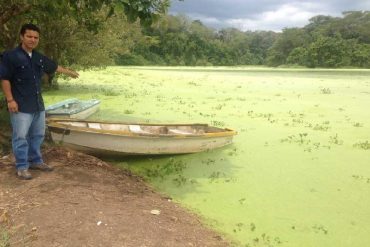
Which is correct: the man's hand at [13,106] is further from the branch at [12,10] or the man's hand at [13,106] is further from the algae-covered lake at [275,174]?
the branch at [12,10]

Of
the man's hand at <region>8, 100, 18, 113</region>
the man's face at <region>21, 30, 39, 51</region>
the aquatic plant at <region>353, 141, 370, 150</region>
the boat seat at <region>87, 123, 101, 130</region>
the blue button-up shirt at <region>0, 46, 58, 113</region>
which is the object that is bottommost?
the aquatic plant at <region>353, 141, 370, 150</region>

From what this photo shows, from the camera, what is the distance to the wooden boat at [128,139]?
6219 millimetres

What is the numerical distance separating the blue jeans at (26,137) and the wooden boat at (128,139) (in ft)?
3.34

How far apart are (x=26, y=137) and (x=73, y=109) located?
3.97m

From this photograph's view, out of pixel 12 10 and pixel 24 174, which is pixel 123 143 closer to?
pixel 24 174

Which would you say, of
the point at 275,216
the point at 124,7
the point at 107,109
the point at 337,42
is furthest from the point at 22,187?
the point at 337,42

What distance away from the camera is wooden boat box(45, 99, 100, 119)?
8493 mm

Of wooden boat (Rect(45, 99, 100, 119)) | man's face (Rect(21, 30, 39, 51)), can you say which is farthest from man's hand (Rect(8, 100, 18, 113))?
wooden boat (Rect(45, 99, 100, 119))

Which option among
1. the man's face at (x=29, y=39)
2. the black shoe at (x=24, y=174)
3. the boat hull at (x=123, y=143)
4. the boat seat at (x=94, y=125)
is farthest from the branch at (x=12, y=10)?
the black shoe at (x=24, y=174)

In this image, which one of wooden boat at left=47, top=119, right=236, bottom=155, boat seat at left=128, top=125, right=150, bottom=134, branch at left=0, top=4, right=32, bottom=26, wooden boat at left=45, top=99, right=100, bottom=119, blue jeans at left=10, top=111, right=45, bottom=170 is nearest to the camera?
blue jeans at left=10, top=111, right=45, bottom=170

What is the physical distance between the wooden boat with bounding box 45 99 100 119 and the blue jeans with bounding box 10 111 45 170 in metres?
3.03

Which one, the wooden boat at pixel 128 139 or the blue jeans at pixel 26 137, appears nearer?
the blue jeans at pixel 26 137

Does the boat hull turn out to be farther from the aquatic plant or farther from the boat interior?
the aquatic plant

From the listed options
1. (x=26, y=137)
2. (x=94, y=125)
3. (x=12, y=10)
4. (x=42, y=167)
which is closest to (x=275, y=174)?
(x=94, y=125)
